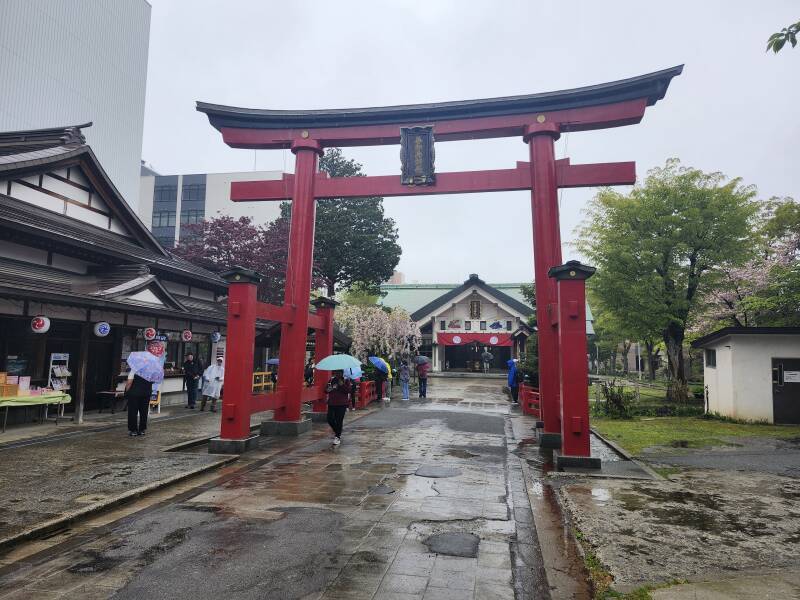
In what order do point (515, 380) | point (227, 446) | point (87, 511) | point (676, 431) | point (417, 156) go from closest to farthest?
point (87, 511), point (227, 446), point (417, 156), point (676, 431), point (515, 380)

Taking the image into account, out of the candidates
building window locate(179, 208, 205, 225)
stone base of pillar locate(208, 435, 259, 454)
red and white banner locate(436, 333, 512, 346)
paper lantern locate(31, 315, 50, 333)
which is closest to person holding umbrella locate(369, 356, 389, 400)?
stone base of pillar locate(208, 435, 259, 454)

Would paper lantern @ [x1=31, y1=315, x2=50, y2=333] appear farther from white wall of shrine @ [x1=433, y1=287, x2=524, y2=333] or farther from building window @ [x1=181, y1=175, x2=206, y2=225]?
building window @ [x1=181, y1=175, x2=206, y2=225]

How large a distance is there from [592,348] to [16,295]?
5163cm

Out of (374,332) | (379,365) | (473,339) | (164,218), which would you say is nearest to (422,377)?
(379,365)

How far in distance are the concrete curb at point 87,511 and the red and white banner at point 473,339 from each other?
36.6 m

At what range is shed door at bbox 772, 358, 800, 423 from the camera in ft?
49.1

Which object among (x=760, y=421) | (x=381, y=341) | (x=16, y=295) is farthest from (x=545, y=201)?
(x=381, y=341)

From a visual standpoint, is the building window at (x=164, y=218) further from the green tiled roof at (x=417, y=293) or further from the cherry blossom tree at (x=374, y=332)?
the cherry blossom tree at (x=374, y=332)

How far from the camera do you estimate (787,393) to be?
1506 cm

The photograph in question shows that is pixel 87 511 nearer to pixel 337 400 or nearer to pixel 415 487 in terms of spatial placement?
pixel 415 487

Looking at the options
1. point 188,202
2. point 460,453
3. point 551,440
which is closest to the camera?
point 460,453

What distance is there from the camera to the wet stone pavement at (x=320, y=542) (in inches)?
167

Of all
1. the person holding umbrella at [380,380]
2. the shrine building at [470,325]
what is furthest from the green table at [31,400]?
the shrine building at [470,325]

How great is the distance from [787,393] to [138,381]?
59.2ft
